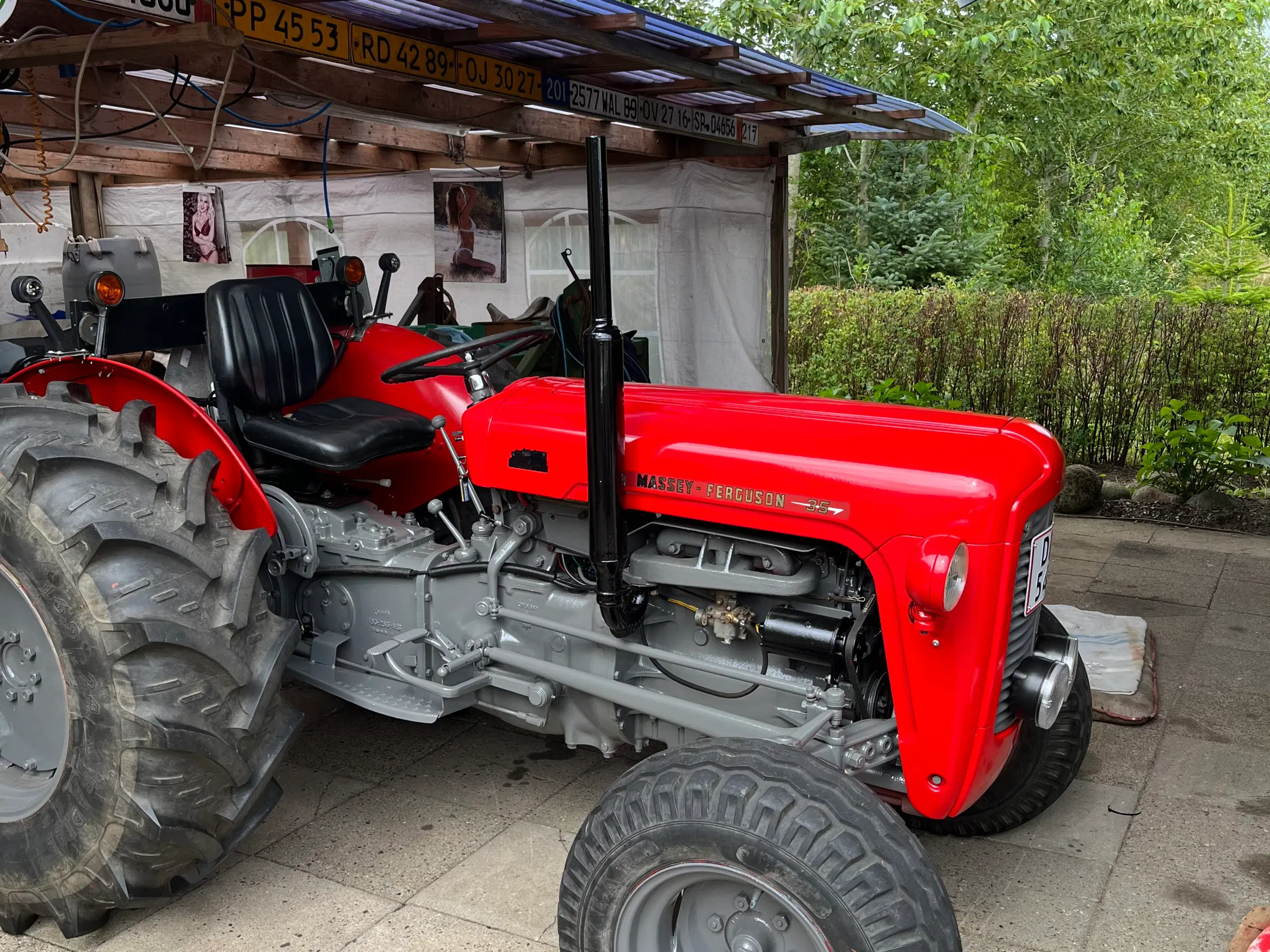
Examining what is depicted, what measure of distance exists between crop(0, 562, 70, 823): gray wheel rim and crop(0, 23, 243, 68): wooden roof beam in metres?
1.55

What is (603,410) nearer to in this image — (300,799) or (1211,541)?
(300,799)

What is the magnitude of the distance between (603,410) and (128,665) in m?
1.06

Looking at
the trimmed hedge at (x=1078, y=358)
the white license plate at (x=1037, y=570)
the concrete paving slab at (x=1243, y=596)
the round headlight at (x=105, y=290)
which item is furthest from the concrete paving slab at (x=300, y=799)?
the trimmed hedge at (x=1078, y=358)

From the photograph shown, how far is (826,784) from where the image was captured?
1772mm

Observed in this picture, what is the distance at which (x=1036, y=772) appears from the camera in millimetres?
2641

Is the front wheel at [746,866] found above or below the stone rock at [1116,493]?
above

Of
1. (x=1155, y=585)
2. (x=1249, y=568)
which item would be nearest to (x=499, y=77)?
(x=1155, y=585)

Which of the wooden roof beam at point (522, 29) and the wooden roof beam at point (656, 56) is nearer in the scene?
the wooden roof beam at point (656, 56)

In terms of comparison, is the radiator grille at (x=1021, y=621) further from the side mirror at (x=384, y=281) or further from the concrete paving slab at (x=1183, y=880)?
the side mirror at (x=384, y=281)

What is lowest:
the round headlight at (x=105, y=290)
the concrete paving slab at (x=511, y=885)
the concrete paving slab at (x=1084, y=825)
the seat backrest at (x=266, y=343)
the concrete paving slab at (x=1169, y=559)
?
the concrete paving slab at (x=1169, y=559)

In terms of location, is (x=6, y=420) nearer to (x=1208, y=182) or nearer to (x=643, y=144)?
(x=643, y=144)

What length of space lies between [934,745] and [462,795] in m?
1.40

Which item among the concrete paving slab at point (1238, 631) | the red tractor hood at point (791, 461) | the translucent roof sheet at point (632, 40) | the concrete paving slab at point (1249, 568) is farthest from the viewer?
the concrete paving slab at point (1249, 568)

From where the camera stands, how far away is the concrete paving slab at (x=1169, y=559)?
4.93 metres
